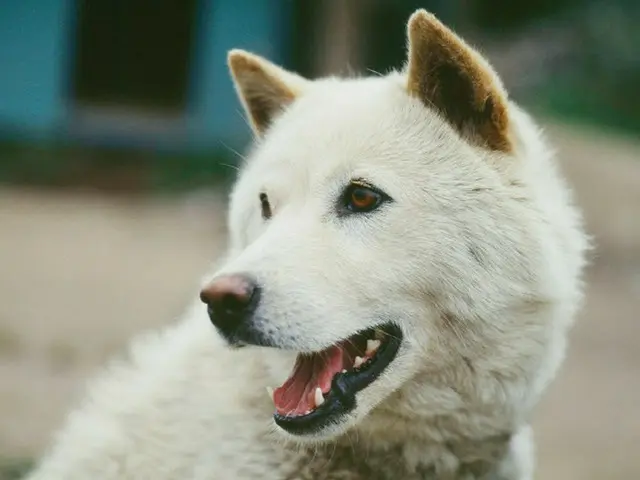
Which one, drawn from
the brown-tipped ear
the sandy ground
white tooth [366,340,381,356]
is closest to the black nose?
white tooth [366,340,381,356]

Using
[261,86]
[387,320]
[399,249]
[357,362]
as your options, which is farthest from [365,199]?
[261,86]

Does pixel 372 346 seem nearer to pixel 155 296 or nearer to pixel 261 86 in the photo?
pixel 261 86

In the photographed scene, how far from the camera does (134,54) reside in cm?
1285

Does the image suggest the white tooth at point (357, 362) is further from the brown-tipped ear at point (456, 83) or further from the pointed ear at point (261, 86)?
the pointed ear at point (261, 86)

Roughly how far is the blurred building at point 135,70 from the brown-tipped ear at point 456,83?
9.60 m

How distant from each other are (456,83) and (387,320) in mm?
695

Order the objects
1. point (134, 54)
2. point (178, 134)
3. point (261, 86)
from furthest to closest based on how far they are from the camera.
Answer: point (134, 54) < point (178, 134) < point (261, 86)

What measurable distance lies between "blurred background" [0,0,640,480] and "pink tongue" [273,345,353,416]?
4313 mm

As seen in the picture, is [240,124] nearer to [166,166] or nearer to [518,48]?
[166,166]

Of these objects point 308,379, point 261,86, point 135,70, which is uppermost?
point 261,86

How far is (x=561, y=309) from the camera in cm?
294

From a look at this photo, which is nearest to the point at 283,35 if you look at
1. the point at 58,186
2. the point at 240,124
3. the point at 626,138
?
the point at 240,124

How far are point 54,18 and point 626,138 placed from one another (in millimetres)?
6979

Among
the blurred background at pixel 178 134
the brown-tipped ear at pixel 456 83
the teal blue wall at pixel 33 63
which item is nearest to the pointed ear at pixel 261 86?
the brown-tipped ear at pixel 456 83
